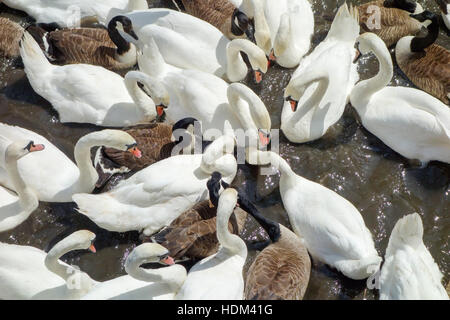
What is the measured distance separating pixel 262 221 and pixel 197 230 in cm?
79

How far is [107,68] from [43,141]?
1.64 meters

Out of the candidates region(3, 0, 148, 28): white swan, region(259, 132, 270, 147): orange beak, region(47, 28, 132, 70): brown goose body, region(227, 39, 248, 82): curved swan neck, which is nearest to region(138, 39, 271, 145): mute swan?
region(259, 132, 270, 147): orange beak

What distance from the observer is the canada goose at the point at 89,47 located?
8984 mm

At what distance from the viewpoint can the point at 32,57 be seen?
337 inches

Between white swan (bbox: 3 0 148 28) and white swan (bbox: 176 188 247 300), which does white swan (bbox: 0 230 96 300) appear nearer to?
white swan (bbox: 176 188 247 300)

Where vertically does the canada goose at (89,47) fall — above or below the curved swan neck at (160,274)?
above

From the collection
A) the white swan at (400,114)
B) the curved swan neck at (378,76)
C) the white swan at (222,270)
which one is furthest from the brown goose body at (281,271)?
the curved swan neck at (378,76)

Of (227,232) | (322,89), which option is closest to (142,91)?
(322,89)

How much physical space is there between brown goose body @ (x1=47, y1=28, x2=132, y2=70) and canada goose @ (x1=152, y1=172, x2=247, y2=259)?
283 cm

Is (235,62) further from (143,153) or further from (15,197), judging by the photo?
(15,197)

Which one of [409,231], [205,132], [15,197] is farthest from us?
[205,132]

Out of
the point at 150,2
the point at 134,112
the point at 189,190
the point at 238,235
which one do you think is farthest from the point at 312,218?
the point at 150,2

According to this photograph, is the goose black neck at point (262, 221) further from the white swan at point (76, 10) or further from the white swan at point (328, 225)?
the white swan at point (76, 10)

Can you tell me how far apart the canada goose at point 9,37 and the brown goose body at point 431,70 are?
18.1 feet
